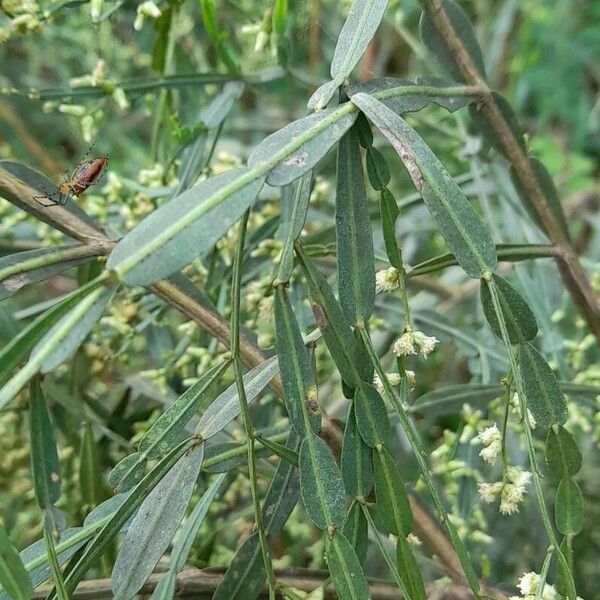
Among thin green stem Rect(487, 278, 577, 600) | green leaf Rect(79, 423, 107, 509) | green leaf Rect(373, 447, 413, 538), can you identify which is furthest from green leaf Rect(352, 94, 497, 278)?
green leaf Rect(79, 423, 107, 509)

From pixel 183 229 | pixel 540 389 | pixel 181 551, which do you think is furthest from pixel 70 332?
pixel 540 389

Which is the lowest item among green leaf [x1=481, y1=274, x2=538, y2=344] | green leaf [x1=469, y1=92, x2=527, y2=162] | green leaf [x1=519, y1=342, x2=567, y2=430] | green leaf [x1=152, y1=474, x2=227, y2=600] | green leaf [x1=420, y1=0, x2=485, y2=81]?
green leaf [x1=152, y1=474, x2=227, y2=600]

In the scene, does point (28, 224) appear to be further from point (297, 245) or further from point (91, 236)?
point (297, 245)

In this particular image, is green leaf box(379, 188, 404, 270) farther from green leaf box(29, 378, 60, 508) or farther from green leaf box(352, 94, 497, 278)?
green leaf box(29, 378, 60, 508)

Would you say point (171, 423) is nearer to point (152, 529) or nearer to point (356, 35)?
point (152, 529)

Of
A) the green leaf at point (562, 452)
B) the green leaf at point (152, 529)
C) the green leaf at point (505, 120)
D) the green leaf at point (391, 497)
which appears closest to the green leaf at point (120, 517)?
the green leaf at point (152, 529)

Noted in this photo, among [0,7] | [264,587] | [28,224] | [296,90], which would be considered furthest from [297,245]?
[296,90]

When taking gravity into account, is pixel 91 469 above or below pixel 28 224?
below
